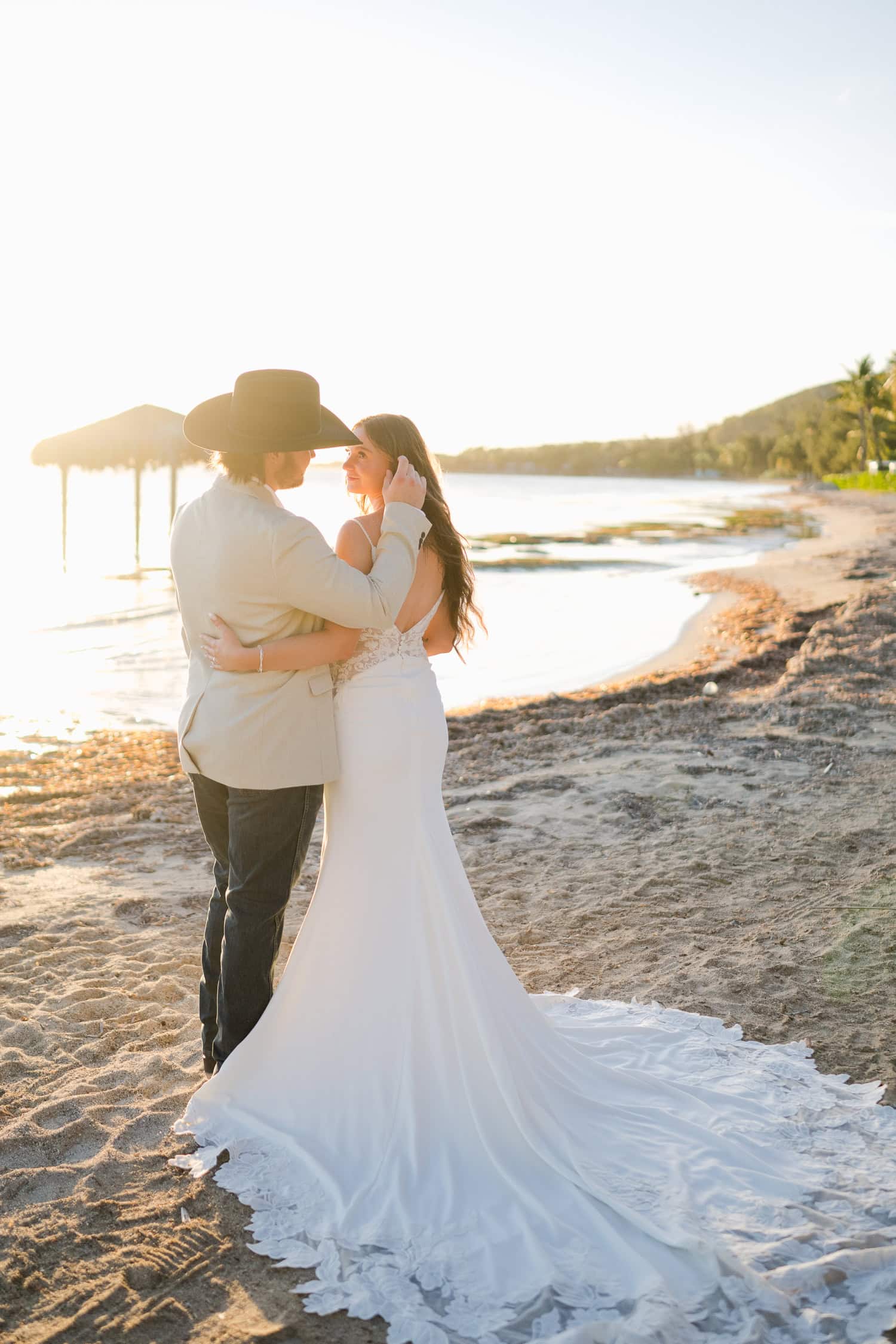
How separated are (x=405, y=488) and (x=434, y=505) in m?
0.18

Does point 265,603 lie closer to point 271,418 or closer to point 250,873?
point 271,418

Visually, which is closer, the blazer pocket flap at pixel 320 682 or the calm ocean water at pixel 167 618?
the blazer pocket flap at pixel 320 682

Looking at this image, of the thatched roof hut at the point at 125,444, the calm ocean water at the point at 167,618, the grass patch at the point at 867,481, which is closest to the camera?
the calm ocean water at the point at 167,618

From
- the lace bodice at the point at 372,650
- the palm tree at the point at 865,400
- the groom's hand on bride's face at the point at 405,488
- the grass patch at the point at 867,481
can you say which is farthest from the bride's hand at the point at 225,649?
the palm tree at the point at 865,400

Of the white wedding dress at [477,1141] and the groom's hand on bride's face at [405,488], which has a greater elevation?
the groom's hand on bride's face at [405,488]

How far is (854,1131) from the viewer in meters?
2.81

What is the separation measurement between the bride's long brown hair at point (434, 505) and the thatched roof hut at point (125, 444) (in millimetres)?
19296

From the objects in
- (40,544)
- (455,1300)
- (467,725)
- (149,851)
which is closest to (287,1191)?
(455,1300)

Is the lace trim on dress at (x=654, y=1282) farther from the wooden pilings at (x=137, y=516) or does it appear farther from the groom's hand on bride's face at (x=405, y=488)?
the wooden pilings at (x=137, y=516)

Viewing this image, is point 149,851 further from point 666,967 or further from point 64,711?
point 64,711

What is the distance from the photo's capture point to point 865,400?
199 feet

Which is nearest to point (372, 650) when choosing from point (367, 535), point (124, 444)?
point (367, 535)

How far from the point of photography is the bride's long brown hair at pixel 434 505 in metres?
2.87

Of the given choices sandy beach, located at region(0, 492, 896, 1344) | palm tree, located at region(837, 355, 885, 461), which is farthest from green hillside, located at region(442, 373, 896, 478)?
sandy beach, located at region(0, 492, 896, 1344)
